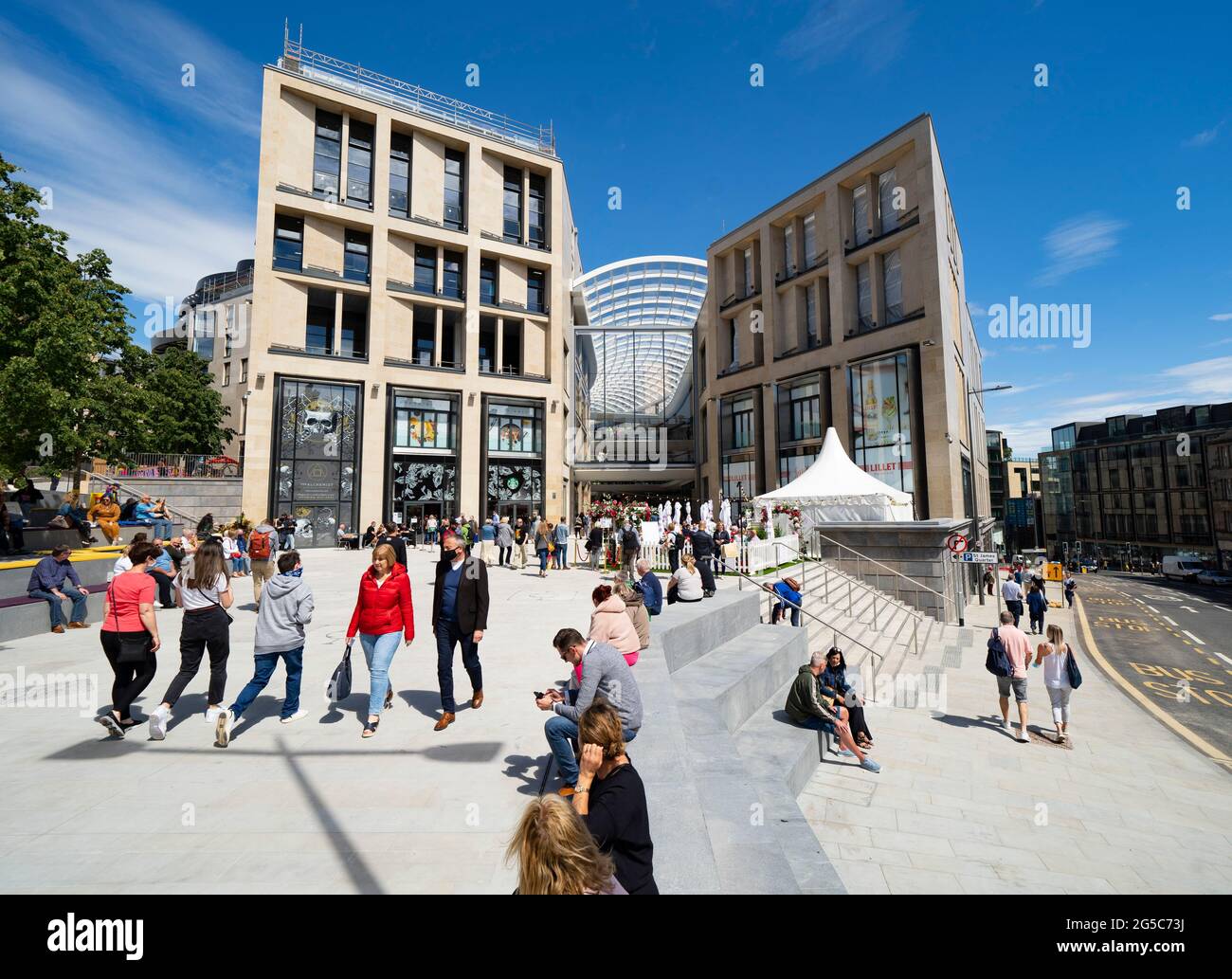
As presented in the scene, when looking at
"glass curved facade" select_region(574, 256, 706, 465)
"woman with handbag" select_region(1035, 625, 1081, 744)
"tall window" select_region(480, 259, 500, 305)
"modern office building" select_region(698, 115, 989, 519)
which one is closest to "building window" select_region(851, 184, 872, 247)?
"modern office building" select_region(698, 115, 989, 519)

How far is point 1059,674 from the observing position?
348 inches

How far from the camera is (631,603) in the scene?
22.3 ft

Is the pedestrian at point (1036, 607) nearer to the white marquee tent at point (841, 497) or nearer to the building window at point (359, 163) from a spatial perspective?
the white marquee tent at point (841, 497)

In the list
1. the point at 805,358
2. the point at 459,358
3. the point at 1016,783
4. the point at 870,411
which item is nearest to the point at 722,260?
the point at 805,358

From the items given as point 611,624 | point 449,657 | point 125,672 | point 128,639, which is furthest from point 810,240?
point 125,672

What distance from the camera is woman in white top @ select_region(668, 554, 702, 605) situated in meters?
10.7

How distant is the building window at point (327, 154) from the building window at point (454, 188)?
6.29 metres

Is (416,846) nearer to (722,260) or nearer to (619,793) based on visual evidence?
(619,793)

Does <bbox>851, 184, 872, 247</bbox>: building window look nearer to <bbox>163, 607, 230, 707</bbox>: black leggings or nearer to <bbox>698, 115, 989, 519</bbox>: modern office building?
<bbox>698, 115, 989, 519</bbox>: modern office building

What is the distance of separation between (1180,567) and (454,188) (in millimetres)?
73780

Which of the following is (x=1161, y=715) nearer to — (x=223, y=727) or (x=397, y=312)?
(x=223, y=727)

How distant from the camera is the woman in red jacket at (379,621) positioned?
5.61m

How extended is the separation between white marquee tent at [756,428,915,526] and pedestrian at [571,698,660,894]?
20.6 meters
